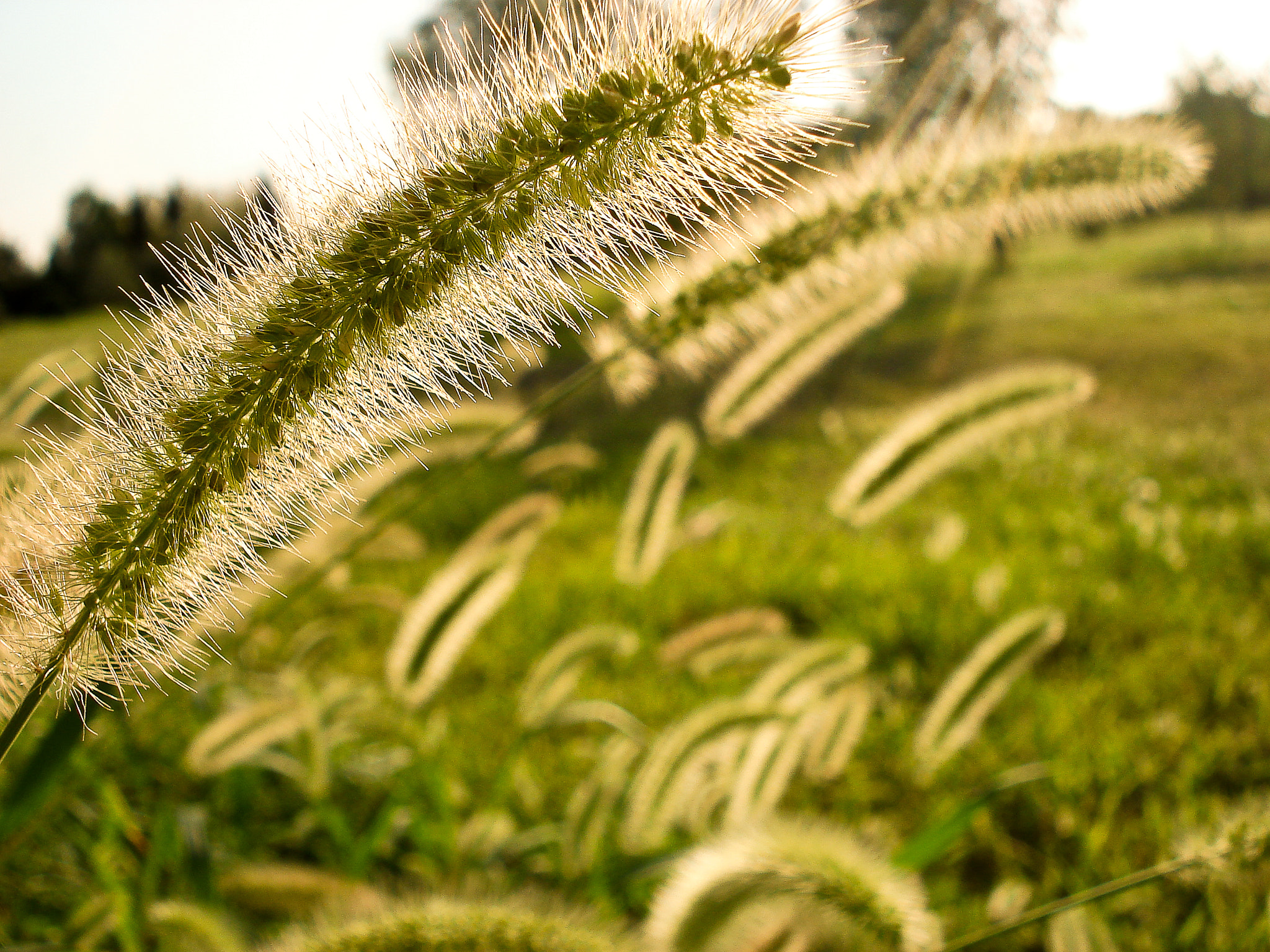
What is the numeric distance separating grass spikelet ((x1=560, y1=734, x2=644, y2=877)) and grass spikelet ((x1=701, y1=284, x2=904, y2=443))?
1.99ft

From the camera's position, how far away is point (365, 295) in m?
0.50

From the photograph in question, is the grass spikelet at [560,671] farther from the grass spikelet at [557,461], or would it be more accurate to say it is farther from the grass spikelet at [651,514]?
the grass spikelet at [557,461]

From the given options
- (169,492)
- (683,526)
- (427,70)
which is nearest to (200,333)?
(169,492)

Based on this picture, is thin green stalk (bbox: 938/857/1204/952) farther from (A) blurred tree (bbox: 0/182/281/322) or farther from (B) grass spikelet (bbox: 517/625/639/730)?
(A) blurred tree (bbox: 0/182/281/322)

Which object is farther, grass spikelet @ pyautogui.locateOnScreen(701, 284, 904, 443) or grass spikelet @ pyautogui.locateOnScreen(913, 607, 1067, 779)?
grass spikelet @ pyautogui.locateOnScreen(913, 607, 1067, 779)

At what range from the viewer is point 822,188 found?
1099 mm

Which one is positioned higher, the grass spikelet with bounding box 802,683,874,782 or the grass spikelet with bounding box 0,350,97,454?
the grass spikelet with bounding box 0,350,97,454

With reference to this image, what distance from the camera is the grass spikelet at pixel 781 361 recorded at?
1314 millimetres

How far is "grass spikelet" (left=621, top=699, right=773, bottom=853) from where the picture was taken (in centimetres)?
126

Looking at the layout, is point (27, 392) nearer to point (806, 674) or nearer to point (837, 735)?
point (806, 674)

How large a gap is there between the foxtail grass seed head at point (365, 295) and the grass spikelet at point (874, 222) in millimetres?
411

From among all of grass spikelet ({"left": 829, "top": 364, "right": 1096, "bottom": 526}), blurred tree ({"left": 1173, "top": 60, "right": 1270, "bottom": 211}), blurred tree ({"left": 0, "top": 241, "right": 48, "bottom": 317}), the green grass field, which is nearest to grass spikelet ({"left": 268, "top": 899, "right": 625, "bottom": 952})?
the green grass field

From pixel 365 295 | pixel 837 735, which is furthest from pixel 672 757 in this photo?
pixel 365 295

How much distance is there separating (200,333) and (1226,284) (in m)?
12.2
